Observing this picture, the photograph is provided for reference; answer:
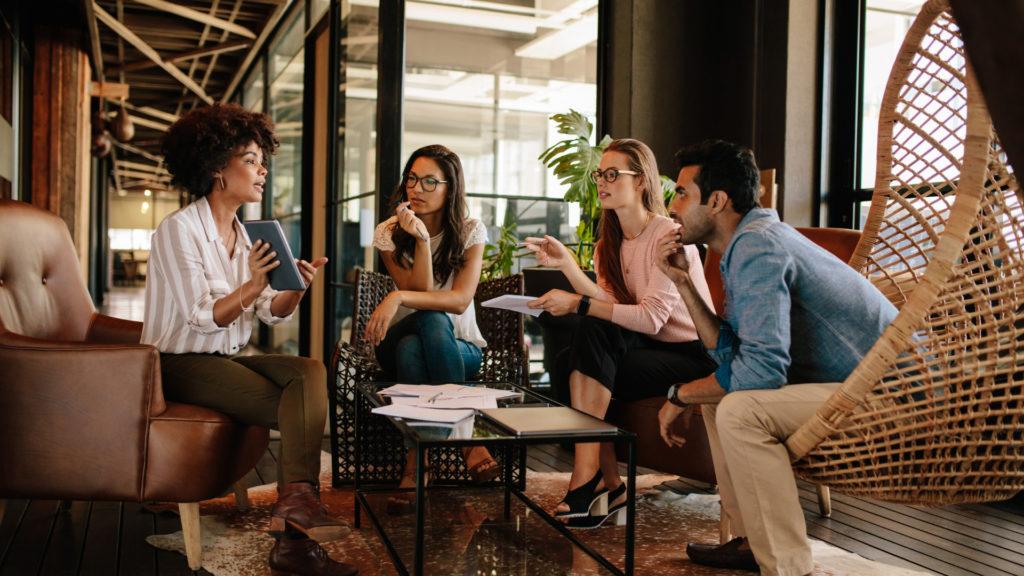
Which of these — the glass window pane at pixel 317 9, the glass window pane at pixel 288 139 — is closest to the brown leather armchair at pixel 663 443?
the glass window pane at pixel 317 9

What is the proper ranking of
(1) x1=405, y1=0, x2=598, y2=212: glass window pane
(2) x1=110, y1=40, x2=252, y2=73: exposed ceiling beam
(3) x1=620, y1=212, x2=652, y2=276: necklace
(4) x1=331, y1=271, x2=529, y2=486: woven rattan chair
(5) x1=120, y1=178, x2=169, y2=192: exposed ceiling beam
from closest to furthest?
1. (3) x1=620, y1=212, x2=652, y2=276: necklace
2. (4) x1=331, y1=271, x2=529, y2=486: woven rattan chair
3. (1) x1=405, y1=0, x2=598, y2=212: glass window pane
4. (2) x1=110, y1=40, x2=252, y2=73: exposed ceiling beam
5. (5) x1=120, y1=178, x2=169, y2=192: exposed ceiling beam

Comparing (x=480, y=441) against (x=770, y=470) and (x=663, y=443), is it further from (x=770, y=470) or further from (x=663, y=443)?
(x=663, y=443)

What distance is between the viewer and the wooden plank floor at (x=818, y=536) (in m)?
2.25

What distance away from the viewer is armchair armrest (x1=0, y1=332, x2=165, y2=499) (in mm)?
2148

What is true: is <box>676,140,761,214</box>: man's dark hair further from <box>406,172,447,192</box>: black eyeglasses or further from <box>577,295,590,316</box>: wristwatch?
<box>406,172,447,192</box>: black eyeglasses

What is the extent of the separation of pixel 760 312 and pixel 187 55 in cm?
824

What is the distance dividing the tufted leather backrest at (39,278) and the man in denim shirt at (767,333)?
1846mm

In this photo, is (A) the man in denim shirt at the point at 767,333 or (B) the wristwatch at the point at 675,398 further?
(B) the wristwatch at the point at 675,398

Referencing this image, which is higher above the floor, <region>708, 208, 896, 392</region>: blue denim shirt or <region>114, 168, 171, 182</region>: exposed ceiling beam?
<region>114, 168, 171, 182</region>: exposed ceiling beam

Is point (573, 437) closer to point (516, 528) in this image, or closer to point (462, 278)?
point (516, 528)

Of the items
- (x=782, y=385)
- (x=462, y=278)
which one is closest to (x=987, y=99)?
(x=782, y=385)

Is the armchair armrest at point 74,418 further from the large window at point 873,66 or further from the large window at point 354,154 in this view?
the large window at point 873,66

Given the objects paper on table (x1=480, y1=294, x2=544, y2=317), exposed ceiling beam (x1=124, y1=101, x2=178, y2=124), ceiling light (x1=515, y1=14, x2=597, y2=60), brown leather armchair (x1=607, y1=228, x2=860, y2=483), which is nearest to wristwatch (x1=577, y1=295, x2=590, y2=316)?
paper on table (x1=480, y1=294, x2=544, y2=317)

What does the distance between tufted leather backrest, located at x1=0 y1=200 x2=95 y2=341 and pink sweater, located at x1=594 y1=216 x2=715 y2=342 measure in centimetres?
167
